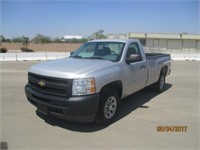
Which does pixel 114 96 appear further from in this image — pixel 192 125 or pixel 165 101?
pixel 165 101

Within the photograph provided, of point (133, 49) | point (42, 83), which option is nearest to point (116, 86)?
point (133, 49)

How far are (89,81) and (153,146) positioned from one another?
66.0 inches

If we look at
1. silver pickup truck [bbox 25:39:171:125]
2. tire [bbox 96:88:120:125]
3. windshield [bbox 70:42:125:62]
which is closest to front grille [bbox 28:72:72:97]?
silver pickup truck [bbox 25:39:171:125]

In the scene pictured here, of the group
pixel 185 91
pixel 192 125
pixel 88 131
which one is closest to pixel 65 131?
pixel 88 131

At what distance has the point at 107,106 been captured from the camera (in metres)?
4.50

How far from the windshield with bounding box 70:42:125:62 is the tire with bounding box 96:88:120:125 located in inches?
35.0

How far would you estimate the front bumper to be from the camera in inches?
149

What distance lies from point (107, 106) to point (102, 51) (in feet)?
5.59

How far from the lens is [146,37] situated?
62438mm

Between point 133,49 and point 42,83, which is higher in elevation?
point 133,49
